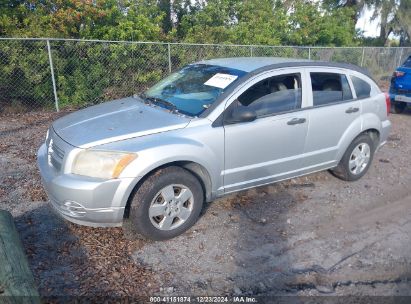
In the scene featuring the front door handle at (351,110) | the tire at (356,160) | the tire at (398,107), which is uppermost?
the front door handle at (351,110)

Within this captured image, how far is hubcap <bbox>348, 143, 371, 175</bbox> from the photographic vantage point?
16.6 feet

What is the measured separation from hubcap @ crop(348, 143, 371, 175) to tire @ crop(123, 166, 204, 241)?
2.52m

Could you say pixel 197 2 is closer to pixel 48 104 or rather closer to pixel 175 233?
pixel 48 104

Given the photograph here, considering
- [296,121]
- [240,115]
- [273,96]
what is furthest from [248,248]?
[273,96]

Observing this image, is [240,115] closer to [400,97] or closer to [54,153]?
[54,153]

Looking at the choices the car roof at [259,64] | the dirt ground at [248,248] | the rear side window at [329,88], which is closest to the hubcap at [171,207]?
the dirt ground at [248,248]

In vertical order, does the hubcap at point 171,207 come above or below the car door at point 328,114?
below

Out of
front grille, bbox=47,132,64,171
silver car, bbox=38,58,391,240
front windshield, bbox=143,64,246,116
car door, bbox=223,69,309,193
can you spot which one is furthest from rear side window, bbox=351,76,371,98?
front grille, bbox=47,132,64,171

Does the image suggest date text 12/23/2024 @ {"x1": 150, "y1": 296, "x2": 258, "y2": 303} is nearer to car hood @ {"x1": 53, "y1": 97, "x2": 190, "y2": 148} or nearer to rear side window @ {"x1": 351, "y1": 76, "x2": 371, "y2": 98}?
car hood @ {"x1": 53, "y1": 97, "x2": 190, "y2": 148}

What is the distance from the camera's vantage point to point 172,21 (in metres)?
12.6

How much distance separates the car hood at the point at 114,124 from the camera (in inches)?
131

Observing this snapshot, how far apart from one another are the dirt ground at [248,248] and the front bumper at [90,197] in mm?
363

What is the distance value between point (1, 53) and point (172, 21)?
633 cm

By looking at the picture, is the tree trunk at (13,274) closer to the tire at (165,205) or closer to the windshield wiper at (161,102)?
the tire at (165,205)
